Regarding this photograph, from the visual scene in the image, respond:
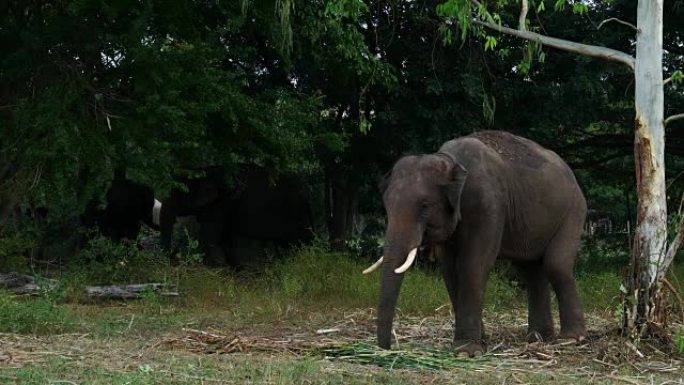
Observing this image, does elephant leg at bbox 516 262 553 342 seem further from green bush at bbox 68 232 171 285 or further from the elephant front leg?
green bush at bbox 68 232 171 285

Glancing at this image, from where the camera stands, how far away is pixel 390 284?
798cm

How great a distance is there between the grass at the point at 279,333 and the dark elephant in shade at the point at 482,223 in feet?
1.32

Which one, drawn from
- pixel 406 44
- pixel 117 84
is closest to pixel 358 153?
pixel 406 44

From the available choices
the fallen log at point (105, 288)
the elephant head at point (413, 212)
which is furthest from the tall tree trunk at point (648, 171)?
the fallen log at point (105, 288)

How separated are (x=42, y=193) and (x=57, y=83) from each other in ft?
4.69

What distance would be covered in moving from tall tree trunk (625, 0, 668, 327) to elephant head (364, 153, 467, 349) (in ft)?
5.87

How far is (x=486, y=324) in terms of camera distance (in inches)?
445

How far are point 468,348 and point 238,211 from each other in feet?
38.2

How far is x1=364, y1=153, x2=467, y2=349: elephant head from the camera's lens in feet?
26.2

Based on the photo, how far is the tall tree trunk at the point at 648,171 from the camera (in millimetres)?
8773

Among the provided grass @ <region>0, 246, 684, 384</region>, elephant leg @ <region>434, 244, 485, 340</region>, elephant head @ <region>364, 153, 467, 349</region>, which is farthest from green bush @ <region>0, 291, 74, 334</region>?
elephant leg @ <region>434, 244, 485, 340</region>

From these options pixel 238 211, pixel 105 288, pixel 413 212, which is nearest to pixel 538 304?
pixel 413 212

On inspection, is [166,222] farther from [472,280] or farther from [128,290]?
[472,280]

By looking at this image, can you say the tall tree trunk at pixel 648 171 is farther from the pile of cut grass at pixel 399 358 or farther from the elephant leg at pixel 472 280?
the pile of cut grass at pixel 399 358
